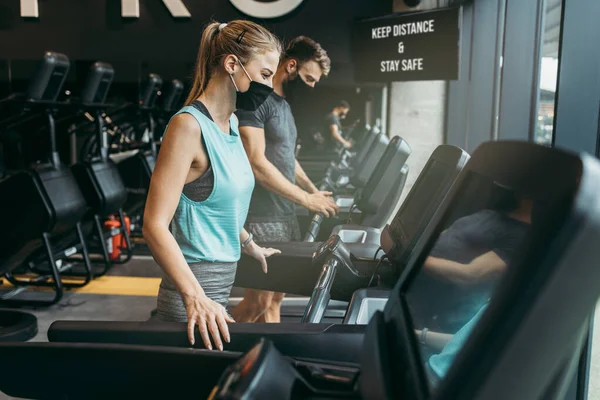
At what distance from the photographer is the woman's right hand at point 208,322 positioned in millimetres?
1327

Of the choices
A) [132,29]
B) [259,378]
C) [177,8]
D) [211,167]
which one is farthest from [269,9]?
[259,378]

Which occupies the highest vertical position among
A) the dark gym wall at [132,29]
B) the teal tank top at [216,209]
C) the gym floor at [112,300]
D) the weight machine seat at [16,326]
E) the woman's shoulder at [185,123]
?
the dark gym wall at [132,29]

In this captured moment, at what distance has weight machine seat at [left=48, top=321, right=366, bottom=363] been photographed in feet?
4.04

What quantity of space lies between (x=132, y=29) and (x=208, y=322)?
22.3 feet

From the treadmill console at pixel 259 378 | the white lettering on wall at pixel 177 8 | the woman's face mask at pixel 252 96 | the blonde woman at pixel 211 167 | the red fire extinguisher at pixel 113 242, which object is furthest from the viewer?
the white lettering on wall at pixel 177 8

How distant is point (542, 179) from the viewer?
598 millimetres

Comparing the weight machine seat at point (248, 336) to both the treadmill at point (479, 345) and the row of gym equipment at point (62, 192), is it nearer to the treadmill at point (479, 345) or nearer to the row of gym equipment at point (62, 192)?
the treadmill at point (479, 345)

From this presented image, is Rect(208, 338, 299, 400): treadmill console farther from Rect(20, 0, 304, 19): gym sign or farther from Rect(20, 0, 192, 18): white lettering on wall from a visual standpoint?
Rect(20, 0, 192, 18): white lettering on wall

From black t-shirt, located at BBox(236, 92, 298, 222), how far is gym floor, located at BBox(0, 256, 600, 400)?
1234mm

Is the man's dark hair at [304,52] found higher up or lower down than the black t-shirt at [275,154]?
higher up

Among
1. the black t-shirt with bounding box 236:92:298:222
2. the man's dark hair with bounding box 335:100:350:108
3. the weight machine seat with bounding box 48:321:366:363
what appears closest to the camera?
the weight machine seat with bounding box 48:321:366:363

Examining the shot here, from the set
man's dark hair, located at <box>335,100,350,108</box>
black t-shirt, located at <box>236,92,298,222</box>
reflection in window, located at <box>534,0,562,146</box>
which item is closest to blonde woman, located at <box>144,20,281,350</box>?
black t-shirt, located at <box>236,92,298,222</box>

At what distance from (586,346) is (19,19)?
749 centimetres

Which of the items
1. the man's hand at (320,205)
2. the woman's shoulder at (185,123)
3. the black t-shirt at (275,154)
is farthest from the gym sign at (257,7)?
the woman's shoulder at (185,123)
